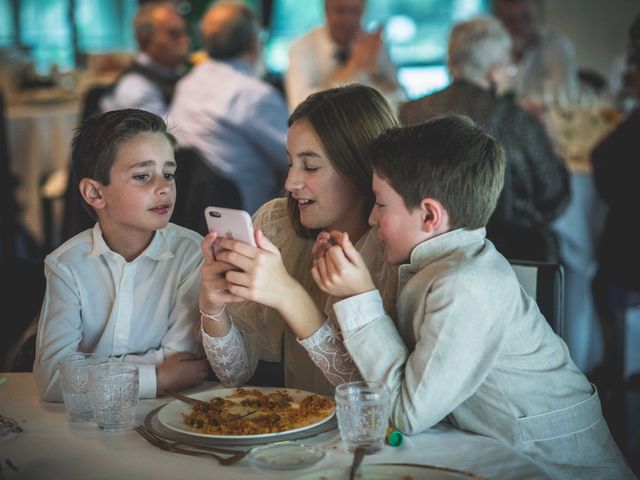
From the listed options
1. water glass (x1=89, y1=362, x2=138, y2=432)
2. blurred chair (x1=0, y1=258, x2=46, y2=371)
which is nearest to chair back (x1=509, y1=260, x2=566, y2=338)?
water glass (x1=89, y1=362, x2=138, y2=432)

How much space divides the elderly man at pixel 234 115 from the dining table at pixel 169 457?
2952 millimetres

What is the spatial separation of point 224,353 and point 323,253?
323 millimetres

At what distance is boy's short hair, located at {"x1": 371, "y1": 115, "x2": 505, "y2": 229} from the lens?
4.99 ft

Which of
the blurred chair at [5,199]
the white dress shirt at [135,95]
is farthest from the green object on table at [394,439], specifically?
the white dress shirt at [135,95]

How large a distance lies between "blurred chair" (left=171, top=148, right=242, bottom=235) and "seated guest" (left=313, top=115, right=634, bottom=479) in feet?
6.09

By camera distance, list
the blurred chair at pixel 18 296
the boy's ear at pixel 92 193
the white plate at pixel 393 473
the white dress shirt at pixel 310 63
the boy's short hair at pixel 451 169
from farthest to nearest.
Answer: the white dress shirt at pixel 310 63 → the blurred chair at pixel 18 296 → the boy's ear at pixel 92 193 → the boy's short hair at pixel 451 169 → the white plate at pixel 393 473

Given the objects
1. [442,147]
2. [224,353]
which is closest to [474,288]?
[442,147]

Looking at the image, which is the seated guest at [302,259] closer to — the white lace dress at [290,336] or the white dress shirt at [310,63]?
the white lace dress at [290,336]

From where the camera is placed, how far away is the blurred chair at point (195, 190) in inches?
134

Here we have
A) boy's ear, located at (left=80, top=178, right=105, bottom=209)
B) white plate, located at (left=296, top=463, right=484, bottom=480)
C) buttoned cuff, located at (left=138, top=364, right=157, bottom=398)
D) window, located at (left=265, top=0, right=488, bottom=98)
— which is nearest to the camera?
white plate, located at (left=296, top=463, right=484, bottom=480)

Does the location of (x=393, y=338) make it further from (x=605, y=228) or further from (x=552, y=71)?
(x=552, y=71)

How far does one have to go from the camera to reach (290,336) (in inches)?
76.9

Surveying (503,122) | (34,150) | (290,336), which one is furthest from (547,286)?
(34,150)

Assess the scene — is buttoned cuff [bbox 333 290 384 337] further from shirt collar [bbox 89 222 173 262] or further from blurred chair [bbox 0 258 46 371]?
blurred chair [bbox 0 258 46 371]
